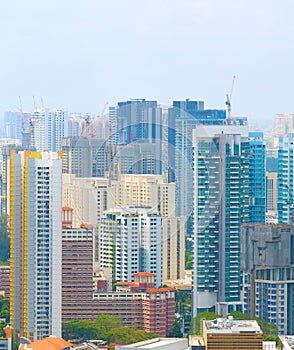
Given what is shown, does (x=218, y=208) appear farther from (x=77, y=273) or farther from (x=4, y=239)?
(x=4, y=239)

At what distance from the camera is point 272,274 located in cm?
739

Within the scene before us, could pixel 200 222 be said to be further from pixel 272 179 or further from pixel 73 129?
pixel 73 129

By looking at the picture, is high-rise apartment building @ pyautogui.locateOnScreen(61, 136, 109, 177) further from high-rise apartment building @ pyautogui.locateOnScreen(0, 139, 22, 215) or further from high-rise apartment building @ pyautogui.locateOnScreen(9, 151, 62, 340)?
high-rise apartment building @ pyautogui.locateOnScreen(0, 139, 22, 215)

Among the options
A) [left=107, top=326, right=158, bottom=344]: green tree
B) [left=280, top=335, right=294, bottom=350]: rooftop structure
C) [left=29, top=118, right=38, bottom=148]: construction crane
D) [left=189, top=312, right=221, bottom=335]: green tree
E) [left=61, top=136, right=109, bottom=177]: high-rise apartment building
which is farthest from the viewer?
[left=29, top=118, right=38, bottom=148]: construction crane

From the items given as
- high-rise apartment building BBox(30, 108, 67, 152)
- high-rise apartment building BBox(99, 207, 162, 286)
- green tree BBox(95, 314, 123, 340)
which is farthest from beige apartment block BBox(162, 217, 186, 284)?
high-rise apartment building BBox(30, 108, 67, 152)

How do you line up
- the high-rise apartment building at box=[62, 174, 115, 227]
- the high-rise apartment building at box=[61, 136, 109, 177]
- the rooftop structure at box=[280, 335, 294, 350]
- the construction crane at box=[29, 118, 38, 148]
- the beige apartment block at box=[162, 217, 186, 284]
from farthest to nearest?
the construction crane at box=[29, 118, 38, 148] → the beige apartment block at box=[162, 217, 186, 284] → the high-rise apartment building at box=[61, 136, 109, 177] → the high-rise apartment building at box=[62, 174, 115, 227] → the rooftop structure at box=[280, 335, 294, 350]

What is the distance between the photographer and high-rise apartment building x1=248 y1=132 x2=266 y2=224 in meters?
8.90

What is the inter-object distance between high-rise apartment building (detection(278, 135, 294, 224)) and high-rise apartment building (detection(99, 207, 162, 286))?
106 cm

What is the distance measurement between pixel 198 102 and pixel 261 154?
61cm

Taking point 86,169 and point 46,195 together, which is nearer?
point 46,195

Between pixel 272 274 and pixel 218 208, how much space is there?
145 centimetres

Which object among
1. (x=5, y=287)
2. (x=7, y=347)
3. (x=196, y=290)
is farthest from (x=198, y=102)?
(x=7, y=347)

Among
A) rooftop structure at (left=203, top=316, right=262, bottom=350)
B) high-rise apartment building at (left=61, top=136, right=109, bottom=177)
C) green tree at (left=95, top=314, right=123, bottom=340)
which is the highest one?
high-rise apartment building at (left=61, top=136, right=109, bottom=177)

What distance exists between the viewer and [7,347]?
22.4 feet
